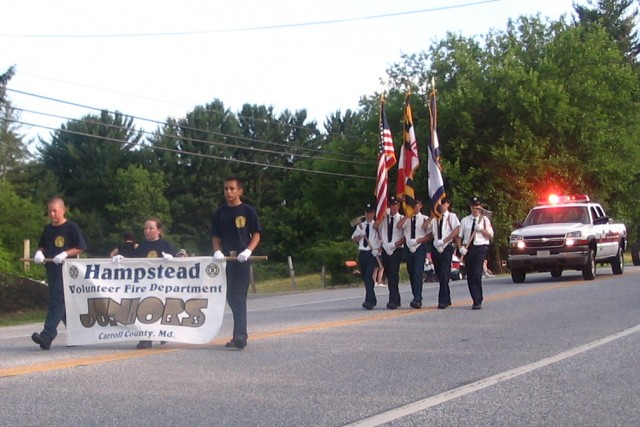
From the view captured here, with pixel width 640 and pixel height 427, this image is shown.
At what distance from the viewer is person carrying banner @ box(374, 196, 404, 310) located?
54.1 feet

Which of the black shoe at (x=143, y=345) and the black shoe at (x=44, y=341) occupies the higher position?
the black shoe at (x=44, y=341)

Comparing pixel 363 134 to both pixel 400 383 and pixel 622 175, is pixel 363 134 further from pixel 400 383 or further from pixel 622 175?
pixel 400 383

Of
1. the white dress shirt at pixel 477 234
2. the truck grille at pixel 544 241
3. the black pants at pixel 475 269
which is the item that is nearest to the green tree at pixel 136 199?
the truck grille at pixel 544 241

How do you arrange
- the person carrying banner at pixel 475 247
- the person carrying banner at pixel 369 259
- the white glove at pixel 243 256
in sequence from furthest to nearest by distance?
the person carrying banner at pixel 369 259 → the person carrying banner at pixel 475 247 → the white glove at pixel 243 256

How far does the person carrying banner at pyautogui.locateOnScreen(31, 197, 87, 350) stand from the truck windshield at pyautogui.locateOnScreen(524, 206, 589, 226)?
1628 centimetres

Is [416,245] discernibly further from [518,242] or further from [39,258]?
[518,242]

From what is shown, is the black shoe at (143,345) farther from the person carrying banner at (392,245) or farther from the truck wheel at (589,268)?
the truck wheel at (589,268)

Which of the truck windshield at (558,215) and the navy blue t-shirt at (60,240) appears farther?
the truck windshield at (558,215)

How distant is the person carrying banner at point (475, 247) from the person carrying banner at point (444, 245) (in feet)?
0.61

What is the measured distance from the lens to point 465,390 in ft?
27.2

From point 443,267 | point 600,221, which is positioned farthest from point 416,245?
point 600,221

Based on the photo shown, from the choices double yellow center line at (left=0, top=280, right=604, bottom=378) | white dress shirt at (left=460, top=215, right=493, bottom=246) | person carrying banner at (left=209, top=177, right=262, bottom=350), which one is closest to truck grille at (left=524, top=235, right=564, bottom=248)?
double yellow center line at (left=0, top=280, right=604, bottom=378)

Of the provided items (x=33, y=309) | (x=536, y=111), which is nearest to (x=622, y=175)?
(x=536, y=111)

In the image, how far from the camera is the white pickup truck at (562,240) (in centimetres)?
2419
